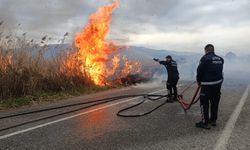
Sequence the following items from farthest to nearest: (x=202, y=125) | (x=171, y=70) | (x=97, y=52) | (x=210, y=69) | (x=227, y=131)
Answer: (x=97, y=52) < (x=171, y=70) < (x=210, y=69) < (x=202, y=125) < (x=227, y=131)

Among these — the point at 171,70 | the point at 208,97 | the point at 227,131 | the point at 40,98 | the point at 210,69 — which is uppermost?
the point at 210,69

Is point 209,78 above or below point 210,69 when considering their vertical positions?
below

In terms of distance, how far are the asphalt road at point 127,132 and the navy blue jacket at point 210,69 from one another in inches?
39.8

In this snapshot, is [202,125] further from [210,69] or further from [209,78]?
[210,69]

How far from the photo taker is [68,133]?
7.39 m

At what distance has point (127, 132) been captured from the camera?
7492 millimetres

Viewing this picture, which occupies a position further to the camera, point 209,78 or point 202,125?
point 209,78

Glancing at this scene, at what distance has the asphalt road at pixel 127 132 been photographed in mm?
6500

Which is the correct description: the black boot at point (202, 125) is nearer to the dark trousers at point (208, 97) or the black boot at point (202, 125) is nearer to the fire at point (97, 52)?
the dark trousers at point (208, 97)

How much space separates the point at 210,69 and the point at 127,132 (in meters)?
2.36

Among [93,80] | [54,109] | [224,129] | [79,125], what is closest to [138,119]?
[79,125]

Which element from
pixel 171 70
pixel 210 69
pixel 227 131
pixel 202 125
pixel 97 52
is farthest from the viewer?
pixel 97 52

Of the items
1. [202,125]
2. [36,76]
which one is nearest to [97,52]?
[36,76]

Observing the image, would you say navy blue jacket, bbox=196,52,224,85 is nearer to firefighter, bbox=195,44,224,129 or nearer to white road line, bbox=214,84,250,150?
firefighter, bbox=195,44,224,129
